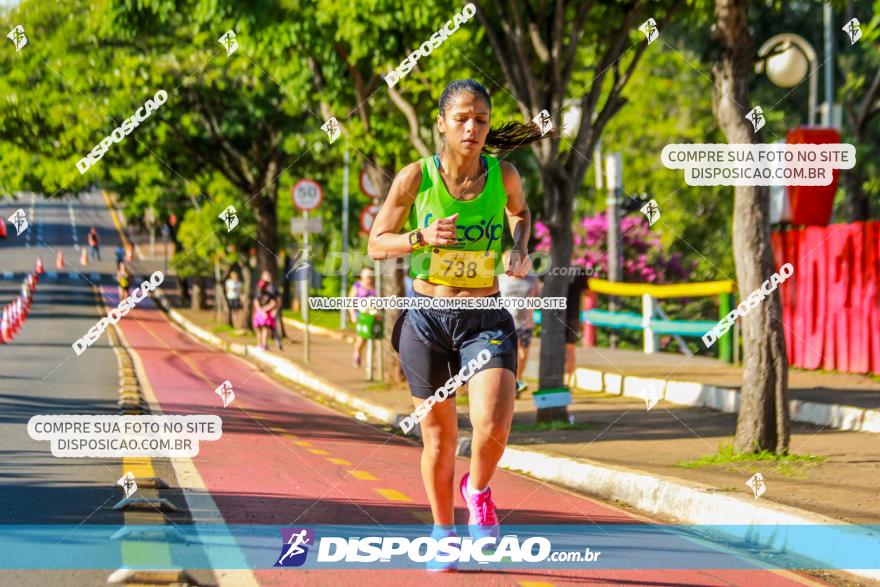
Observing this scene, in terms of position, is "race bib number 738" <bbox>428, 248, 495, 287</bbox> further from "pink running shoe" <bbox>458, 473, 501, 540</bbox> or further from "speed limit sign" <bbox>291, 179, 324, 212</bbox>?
"speed limit sign" <bbox>291, 179, 324, 212</bbox>

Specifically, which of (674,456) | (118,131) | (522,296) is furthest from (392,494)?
(118,131)

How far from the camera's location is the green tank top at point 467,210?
614cm

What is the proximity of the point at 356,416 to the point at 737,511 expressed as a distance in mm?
9771

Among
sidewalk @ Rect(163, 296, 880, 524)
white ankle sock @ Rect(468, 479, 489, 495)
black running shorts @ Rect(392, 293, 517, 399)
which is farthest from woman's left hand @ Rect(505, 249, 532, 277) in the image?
sidewalk @ Rect(163, 296, 880, 524)

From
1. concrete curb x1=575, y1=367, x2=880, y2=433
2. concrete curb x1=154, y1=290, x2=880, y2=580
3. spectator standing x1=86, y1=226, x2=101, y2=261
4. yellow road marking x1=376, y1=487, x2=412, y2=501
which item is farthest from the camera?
spectator standing x1=86, y1=226, x2=101, y2=261

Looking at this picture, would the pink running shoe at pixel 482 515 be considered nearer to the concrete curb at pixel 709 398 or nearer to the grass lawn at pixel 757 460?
the grass lawn at pixel 757 460

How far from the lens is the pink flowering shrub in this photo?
Answer: 104ft

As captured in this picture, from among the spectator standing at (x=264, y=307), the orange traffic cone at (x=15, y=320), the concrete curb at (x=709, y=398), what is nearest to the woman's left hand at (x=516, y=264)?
the concrete curb at (x=709, y=398)

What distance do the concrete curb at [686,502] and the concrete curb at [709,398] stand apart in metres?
3.09

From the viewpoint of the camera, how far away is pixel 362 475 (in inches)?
408

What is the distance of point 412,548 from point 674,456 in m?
5.34

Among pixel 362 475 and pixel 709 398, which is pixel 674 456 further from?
pixel 709 398

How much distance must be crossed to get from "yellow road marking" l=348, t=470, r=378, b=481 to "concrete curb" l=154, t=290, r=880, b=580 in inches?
61.4

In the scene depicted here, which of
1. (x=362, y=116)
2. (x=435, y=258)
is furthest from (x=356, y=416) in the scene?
(x=435, y=258)
